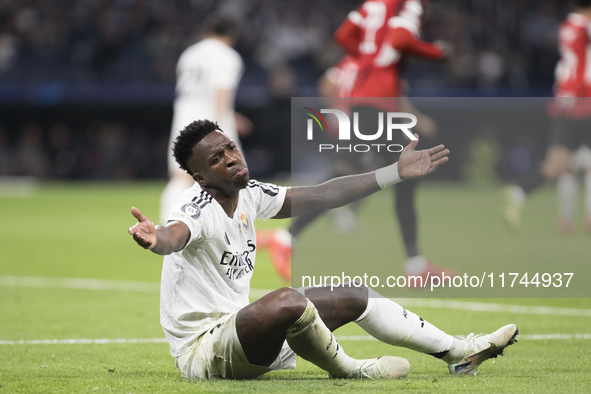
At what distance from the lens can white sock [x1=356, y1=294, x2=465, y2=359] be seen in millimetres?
3771

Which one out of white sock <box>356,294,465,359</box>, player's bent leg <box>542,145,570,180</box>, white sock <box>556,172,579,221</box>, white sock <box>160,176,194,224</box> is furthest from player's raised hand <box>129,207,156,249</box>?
white sock <box>556,172,579,221</box>

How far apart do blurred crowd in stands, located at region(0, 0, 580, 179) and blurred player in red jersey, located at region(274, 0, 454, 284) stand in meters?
13.6

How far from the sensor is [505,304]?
21.0 feet

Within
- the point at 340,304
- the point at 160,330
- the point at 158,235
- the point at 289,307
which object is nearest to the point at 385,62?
the point at 160,330

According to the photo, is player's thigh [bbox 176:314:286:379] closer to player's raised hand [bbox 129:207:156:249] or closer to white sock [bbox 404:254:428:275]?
player's raised hand [bbox 129:207:156:249]

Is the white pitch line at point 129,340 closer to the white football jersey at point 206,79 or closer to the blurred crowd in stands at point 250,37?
the white football jersey at point 206,79

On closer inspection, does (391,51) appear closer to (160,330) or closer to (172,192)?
(172,192)

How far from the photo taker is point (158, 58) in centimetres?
2231

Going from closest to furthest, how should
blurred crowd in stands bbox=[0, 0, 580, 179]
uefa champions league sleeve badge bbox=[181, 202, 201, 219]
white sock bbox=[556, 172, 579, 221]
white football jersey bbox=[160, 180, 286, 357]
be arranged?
uefa champions league sleeve badge bbox=[181, 202, 201, 219] → white football jersey bbox=[160, 180, 286, 357] → white sock bbox=[556, 172, 579, 221] → blurred crowd in stands bbox=[0, 0, 580, 179]

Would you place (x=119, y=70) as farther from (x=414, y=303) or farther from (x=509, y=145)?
(x=414, y=303)

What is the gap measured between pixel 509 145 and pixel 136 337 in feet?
46.1

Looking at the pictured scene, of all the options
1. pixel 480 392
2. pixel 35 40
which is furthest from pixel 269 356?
pixel 35 40

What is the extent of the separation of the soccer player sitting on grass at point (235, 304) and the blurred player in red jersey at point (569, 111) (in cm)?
560
